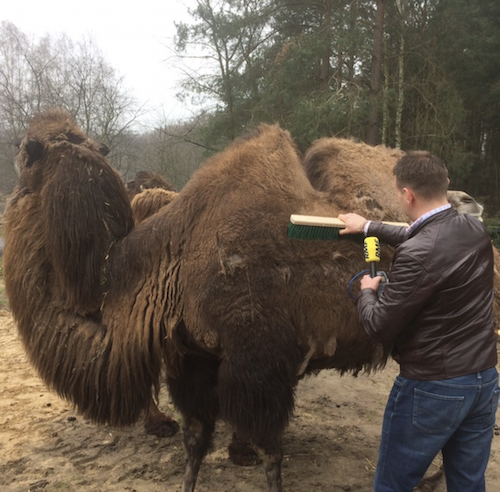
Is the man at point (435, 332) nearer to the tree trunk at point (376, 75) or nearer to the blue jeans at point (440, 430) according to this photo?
the blue jeans at point (440, 430)

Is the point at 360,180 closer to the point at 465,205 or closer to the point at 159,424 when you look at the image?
the point at 465,205

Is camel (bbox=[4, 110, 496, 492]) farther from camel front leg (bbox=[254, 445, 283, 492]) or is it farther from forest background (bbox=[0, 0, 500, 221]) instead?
forest background (bbox=[0, 0, 500, 221])

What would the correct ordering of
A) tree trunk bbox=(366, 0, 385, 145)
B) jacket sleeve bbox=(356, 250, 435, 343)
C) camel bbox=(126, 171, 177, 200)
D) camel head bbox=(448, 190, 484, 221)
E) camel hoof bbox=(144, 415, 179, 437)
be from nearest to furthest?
jacket sleeve bbox=(356, 250, 435, 343), camel head bbox=(448, 190, 484, 221), camel hoof bbox=(144, 415, 179, 437), camel bbox=(126, 171, 177, 200), tree trunk bbox=(366, 0, 385, 145)

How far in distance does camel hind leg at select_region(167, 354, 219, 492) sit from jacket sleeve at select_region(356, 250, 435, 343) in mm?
1338

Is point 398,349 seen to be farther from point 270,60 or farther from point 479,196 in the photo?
point 479,196

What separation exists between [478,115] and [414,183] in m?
16.8

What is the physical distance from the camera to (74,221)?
2852mm

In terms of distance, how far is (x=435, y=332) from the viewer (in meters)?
2.10

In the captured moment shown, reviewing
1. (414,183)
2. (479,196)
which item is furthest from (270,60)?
(414,183)

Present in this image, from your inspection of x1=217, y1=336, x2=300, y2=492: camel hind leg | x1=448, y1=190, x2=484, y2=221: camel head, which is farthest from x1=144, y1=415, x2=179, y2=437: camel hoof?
x1=448, y1=190, x2=484, y2=221: camel head

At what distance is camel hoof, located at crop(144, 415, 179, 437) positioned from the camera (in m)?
4.36

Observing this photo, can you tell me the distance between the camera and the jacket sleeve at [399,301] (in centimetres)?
200

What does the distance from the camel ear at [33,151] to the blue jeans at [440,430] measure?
8.64 ft

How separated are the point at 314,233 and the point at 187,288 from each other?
2.70 feet
